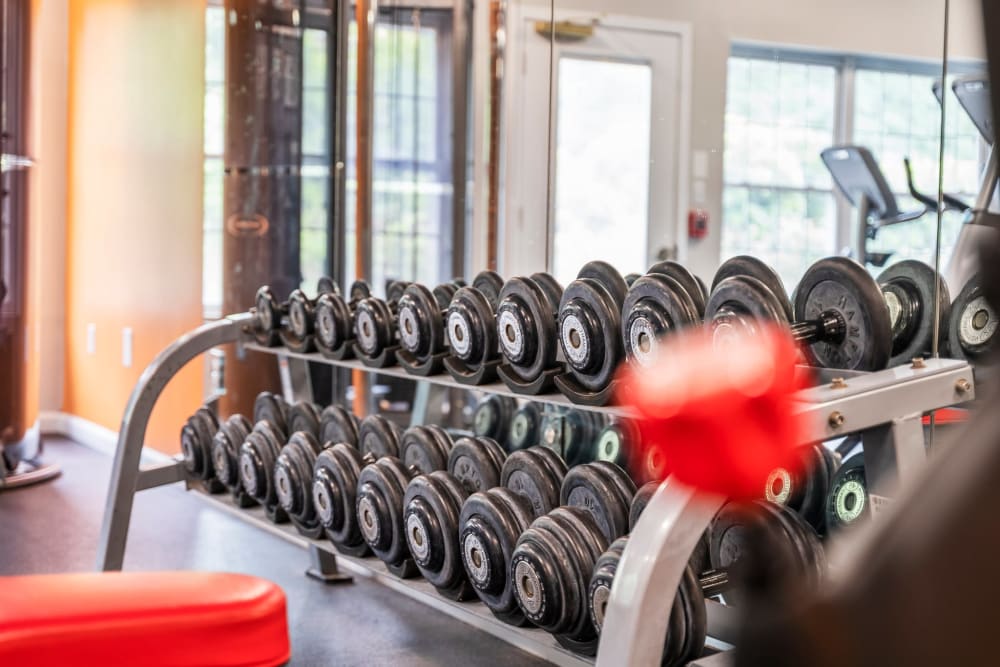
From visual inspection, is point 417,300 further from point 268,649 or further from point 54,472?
point 54,472

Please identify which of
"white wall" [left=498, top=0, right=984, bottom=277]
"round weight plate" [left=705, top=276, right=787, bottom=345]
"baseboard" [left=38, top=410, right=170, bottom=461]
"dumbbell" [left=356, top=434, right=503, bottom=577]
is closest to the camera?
"round weight plate" [left=705, top=276, right=787, bottom=345]

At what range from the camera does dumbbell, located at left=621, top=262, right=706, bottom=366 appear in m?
1.74

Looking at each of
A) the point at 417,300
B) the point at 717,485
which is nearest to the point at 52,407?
the point at 417,300

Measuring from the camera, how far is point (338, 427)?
2.92 metres

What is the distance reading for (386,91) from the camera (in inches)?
166

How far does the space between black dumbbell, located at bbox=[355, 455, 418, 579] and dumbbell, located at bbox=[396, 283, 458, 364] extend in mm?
263

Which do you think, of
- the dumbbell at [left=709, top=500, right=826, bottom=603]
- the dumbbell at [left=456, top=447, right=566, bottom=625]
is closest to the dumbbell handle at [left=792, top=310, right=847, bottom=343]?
the dumbbell at [left=709, top=500, right=826, bottom=603]

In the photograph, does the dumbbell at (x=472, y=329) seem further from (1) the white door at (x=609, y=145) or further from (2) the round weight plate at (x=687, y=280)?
(1) the white door at (x=609, y=145)

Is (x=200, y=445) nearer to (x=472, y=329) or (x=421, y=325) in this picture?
(x=421, y=325)

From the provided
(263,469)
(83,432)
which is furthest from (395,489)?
(83,432)

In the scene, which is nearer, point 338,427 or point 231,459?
point 338,427

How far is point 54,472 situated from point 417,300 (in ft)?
10.3

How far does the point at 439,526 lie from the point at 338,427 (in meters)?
0.75

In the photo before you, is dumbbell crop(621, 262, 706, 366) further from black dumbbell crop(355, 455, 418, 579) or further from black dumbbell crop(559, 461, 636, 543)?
black dumbbell crop(355, 455, 418, 579)
